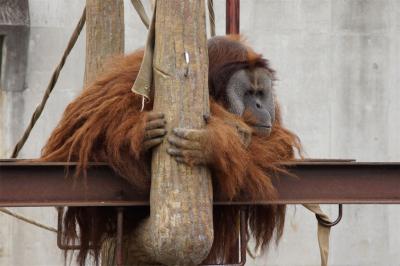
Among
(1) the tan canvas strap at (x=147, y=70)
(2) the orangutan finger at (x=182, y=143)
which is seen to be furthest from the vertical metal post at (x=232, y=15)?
(2) the orangutan finger at (x=182, y=143)

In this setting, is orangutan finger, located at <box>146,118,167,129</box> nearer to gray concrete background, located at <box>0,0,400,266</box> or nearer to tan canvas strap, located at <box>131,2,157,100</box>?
tan canvas strap, located at <box>131,2,157,100</box>

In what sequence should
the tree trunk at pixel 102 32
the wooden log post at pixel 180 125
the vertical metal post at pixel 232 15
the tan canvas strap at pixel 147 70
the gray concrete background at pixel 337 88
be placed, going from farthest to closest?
the gray concrete background at pixel 337 88
the tree trunk at pixel 102 32
the vertical metal post at pixel 232 15
the tan canvas strap at pixel 147 70
the wooden log post at pixel 180 125

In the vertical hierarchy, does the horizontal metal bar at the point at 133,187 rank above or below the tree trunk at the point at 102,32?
below

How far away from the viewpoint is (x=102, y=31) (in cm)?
397

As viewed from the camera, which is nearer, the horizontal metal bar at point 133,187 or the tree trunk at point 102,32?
the horizontal metal bar at point 133,187

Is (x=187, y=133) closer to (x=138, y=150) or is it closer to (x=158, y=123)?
(x=158, y=123)

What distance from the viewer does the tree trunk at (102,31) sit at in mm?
3949

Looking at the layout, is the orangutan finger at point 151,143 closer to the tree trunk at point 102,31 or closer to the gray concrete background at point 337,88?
the tree trunk at point 102,31

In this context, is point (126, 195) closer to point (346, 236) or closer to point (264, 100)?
point (264, 100)

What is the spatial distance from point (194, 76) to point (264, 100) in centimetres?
63

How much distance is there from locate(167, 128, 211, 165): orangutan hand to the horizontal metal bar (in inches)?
8.5

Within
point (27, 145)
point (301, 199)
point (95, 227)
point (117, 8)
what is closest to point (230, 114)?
point (301, 199)

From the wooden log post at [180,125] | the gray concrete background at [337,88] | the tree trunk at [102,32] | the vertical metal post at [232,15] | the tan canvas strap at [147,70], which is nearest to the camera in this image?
the wooden log post at [180,125]

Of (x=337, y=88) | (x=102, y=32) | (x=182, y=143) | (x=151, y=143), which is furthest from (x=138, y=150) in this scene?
(x=337, y=88)
